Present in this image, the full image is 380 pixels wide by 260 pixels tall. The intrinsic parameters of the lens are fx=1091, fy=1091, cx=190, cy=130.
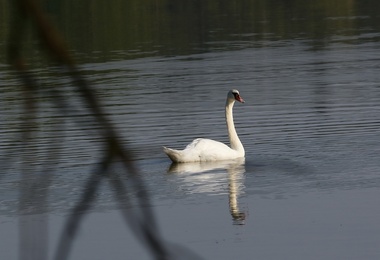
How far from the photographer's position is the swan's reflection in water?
36.3 ft

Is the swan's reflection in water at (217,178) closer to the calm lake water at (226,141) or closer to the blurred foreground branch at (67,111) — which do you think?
the calm lake water at (226,141)

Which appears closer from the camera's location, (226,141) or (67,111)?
(67,111)

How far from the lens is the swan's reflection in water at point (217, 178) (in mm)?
11059

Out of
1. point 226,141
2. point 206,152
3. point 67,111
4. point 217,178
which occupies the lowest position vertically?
point 226,141

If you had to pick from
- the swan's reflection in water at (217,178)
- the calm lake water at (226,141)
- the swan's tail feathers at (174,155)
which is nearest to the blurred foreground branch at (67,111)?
the calm lake water at (226,141)

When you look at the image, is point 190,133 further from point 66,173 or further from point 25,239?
point 25,239

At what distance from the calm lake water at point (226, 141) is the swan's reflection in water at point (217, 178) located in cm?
2

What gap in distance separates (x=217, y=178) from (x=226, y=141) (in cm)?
325

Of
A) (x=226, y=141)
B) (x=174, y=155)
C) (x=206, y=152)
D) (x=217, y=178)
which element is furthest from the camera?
(x=226, y=141)

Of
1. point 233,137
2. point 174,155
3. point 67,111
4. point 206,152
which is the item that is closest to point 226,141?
point 233,137

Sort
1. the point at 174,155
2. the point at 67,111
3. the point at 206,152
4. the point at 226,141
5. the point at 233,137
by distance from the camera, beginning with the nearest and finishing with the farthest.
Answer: the point at 67,111, the point at 174,155, the point at 206,152, the point at 233,137, the point at 226,141

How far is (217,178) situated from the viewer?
41.0 ft

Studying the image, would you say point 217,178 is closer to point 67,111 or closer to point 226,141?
point 226,141

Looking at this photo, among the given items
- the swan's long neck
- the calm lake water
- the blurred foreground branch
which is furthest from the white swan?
the blurred foreground branch
